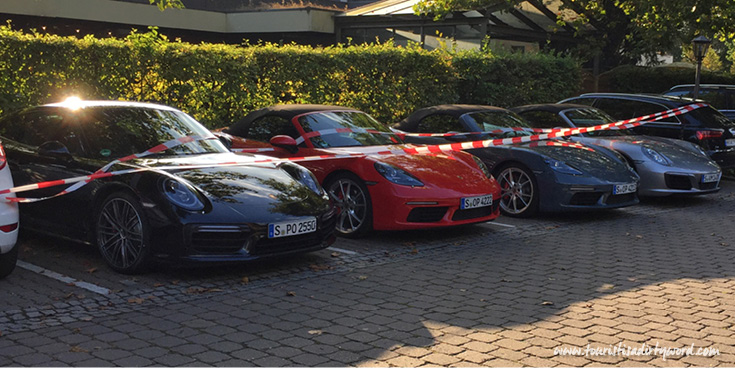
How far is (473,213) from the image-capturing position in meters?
8.59

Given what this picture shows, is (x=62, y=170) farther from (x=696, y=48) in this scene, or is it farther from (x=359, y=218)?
(x=696, y=48)

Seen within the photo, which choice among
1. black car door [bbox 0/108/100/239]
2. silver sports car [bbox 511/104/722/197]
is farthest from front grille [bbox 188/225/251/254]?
silver sports car [bbox 511/104/722/197]

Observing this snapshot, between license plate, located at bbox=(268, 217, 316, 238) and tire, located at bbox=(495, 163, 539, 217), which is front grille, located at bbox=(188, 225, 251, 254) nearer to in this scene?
license plate, located at bbox=(268, 217, 316, 238)

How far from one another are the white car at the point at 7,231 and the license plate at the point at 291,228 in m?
1.97

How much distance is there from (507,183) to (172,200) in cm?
523

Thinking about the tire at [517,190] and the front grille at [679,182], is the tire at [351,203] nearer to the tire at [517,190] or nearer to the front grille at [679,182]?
the tire at [517,190]

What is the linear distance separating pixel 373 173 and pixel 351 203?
1.51ft

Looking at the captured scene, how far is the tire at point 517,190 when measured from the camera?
33.0ft

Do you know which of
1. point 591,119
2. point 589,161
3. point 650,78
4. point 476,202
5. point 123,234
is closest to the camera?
point 123,234

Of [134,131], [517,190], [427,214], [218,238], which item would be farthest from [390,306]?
[517,190]

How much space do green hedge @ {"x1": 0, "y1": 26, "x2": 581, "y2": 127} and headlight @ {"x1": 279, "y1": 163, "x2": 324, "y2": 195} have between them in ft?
16.2

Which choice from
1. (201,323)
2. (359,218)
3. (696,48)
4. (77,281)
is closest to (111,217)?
(77,281)

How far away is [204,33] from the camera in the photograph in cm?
2659

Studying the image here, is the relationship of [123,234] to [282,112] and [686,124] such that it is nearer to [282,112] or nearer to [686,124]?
[282,112]
